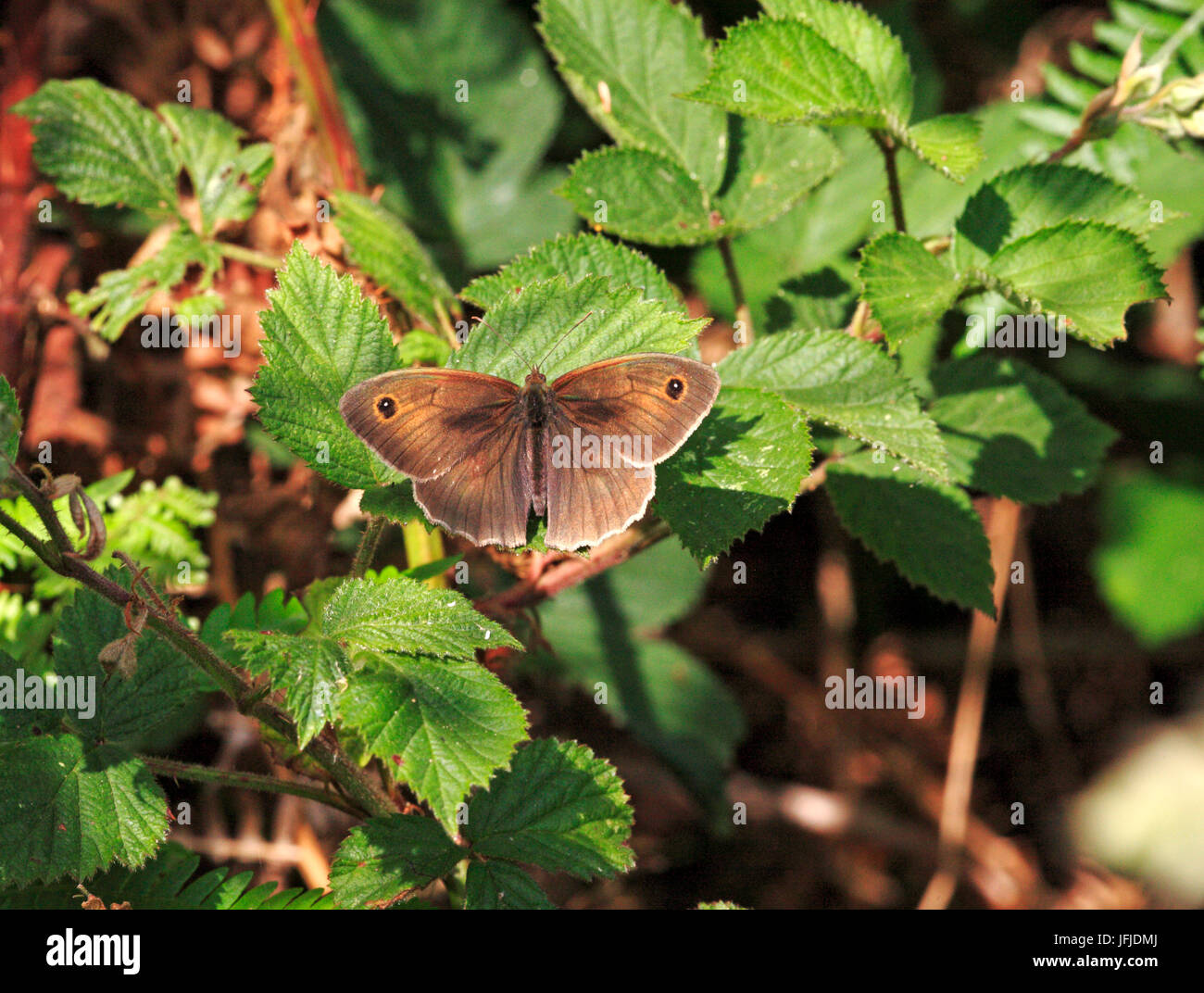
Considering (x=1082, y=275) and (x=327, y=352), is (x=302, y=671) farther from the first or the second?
(x=1082, y=275)

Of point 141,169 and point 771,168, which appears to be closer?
point 771,168

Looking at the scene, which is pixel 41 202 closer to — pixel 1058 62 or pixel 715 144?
pixel 715 144

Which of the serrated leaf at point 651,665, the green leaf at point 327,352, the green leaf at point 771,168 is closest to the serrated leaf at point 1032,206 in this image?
the green leaf at point 771,168

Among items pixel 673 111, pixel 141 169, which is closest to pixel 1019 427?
pixel 673 111

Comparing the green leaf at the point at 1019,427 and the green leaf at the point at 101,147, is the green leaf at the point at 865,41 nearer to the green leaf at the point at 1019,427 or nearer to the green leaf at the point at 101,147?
the green leaf at the point at 1019,427

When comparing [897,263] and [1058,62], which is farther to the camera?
[1058,62]

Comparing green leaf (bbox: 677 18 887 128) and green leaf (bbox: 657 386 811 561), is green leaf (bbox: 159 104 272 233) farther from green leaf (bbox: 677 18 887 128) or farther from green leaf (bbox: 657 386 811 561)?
green leaf (bbox: 657 386 811 561)

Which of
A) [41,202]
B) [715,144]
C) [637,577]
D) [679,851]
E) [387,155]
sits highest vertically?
[387,155]
